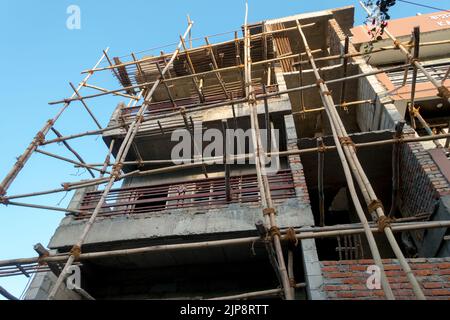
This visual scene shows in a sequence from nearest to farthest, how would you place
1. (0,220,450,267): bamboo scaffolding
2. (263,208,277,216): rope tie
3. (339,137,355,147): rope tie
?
(0,220,450,267): bamboo scaffolding → (263,208,277,216): rope tie → (339,137,355,147): rope tie

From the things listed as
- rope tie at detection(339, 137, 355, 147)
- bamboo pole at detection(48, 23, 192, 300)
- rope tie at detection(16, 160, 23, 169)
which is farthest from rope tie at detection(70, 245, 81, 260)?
Result: rope tie at detection(339, 137, 355, 147)

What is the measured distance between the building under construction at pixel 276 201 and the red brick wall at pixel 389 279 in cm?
2

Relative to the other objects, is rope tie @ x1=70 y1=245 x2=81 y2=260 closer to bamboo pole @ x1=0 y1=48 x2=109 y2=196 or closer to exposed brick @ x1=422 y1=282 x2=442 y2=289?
bamboo pole @ x1=0 y1=48 x2=109 y2=196

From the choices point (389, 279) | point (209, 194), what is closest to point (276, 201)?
point (209, 194)

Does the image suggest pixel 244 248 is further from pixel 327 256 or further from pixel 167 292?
pixel 327 256

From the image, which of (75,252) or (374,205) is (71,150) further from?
(374,205)

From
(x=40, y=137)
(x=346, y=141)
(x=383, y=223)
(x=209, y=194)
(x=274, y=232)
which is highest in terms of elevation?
(x=40, y=137)

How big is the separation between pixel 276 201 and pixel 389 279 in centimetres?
246

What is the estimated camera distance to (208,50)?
38.8 feet

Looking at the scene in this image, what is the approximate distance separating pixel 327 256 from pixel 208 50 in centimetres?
785

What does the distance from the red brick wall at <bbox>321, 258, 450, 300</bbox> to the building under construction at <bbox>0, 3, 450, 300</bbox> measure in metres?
0.02

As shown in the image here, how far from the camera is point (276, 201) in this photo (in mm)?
6695

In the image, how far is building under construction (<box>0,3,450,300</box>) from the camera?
4605mm

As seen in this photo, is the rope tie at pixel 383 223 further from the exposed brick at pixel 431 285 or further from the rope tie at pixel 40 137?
the rope tie at pixel 40 137
